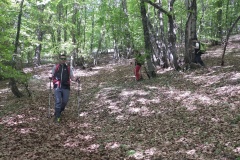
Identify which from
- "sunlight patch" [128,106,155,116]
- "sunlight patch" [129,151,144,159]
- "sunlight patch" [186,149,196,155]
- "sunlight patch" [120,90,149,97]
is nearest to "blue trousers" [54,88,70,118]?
"sunlight patch" [128,106,155,116]

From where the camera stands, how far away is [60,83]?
9.48 m

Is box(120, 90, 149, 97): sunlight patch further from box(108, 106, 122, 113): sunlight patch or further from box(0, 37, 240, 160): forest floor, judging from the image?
box(108, 106, 122, 113): sunlight patch

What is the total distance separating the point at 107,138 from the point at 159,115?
2.45m

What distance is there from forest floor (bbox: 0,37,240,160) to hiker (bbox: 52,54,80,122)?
2.01ft

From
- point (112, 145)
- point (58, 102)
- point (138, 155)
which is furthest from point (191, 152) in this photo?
point (58, 102)

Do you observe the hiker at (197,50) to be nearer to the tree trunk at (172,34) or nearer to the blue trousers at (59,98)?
the tree trunk at (172,34)

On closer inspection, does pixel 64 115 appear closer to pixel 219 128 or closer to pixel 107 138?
pixel 107 138

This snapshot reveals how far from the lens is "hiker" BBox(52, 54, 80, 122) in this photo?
944 cm

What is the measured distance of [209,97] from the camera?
10156 mm

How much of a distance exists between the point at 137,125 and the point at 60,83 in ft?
10.7

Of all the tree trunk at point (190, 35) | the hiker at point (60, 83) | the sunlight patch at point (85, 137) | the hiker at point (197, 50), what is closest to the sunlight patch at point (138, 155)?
the sunlight patch at point (85, 137)

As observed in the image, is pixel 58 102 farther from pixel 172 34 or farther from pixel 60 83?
pixel 172 34

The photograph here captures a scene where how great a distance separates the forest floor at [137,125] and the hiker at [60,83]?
613 millimetres

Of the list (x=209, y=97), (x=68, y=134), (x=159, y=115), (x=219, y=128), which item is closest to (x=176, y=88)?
(x=209, y=97)
